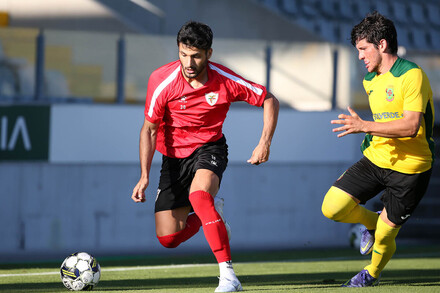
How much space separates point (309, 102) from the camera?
1305 cm

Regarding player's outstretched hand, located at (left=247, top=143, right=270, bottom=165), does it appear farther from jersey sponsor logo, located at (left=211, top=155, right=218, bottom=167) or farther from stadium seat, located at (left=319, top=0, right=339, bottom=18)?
stadium seat, located at (left=319, top=0, right=339, bottom=18)

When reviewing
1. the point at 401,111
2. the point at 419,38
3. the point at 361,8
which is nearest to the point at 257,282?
the point at 401,111

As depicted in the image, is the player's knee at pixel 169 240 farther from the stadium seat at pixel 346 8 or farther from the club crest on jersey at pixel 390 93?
the stadium seat at pixel 346 8

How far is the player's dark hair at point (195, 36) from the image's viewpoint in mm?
5758

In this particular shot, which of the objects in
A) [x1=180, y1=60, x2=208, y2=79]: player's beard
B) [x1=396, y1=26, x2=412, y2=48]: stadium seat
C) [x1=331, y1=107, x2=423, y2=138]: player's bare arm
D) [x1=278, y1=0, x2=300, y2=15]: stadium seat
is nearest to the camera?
[x1=331, y1=107, x2=423, y2=138]: player's bare arm

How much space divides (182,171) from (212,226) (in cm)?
93

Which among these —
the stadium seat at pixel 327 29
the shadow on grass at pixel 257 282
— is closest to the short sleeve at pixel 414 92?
the shadow on grass at pixel 257 282

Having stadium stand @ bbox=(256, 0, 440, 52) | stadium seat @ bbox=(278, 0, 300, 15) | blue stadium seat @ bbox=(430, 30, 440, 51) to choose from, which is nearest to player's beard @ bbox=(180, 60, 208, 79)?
stadium stand @ bbox=(256, 0, 440, 52)

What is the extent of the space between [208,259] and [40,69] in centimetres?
383

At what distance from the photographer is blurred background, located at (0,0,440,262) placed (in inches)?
443

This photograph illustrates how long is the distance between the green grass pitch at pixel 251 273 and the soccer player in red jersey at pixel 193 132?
54 cm

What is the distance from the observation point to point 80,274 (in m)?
6.07

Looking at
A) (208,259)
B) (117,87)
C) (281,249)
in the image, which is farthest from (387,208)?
(117,87)

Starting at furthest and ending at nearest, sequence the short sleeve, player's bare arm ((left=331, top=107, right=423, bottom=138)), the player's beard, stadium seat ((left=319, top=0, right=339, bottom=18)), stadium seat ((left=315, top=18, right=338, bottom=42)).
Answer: stadium seat ((left=319, top=0, right=339, bottom=18)) → stadium seat ((left=315, top=18, right=338, bottom=42)) → the player's beard → the short sleeve → player's bare arm ((left=331, top=107, right=423, bottom=138))
